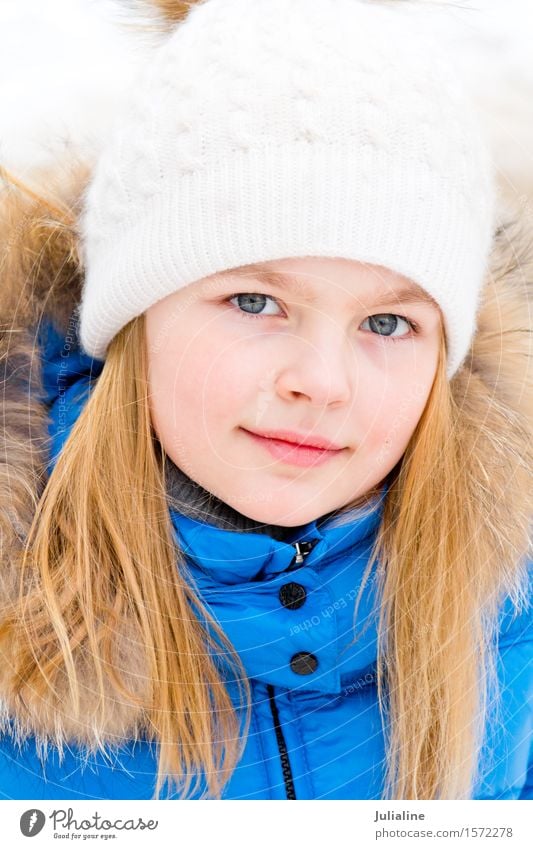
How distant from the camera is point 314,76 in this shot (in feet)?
1.83

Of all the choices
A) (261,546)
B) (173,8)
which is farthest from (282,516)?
(173,8)

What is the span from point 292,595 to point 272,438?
13cm

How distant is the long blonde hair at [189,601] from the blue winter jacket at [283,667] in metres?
0.02

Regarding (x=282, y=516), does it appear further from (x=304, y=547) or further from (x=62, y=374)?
(x=62, y=374)

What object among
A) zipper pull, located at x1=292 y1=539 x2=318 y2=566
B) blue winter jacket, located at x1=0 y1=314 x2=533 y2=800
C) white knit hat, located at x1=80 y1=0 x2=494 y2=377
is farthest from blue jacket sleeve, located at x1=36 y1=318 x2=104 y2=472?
zipper pull, located at x1=292 y1=539 x2=318 y2=566

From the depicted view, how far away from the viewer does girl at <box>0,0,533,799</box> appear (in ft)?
1.86

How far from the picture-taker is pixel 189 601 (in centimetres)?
68

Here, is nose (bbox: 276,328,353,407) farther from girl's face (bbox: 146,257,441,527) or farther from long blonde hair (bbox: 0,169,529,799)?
long blonde hair (bbox: 0,169,529,799)

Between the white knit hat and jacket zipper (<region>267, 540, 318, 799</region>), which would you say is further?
Result: jacket zipper (<region>267, 540, 318, 799</region>)

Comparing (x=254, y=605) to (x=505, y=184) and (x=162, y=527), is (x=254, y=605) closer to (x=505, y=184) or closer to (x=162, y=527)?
(x=162, y=527)

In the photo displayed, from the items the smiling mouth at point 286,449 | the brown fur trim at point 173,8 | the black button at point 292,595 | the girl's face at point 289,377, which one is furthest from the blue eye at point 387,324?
the brown fur trim at point 173,8

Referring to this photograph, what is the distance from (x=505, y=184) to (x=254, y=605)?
45 centimetres

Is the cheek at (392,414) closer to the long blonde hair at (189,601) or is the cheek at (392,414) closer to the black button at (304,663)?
the long blonde hair at (189,601)
